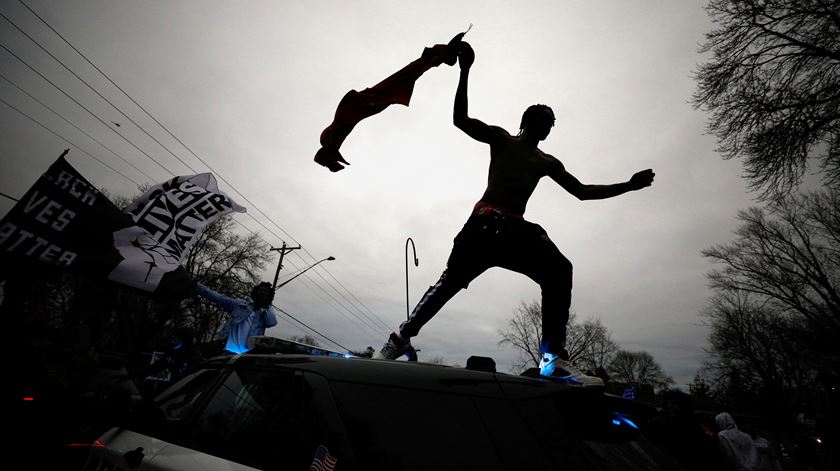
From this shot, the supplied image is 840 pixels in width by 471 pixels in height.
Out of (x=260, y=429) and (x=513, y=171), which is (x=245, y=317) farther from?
(x=513, y=171)

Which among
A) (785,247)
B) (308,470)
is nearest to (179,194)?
(308,470)

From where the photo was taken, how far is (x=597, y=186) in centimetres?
281

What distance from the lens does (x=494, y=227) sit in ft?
7.58

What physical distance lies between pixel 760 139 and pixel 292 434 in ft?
37.3

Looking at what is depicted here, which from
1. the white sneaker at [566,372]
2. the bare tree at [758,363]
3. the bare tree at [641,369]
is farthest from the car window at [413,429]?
the bare tree at [641,369]

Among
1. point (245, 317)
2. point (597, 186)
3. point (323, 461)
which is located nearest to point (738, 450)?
point (597, 186)

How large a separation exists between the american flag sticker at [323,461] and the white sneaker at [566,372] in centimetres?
128

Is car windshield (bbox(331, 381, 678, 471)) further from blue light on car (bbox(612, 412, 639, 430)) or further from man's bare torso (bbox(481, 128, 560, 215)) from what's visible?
man's bare torso (bbox(481, 128, 560, 215))

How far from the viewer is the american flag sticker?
1021 mm

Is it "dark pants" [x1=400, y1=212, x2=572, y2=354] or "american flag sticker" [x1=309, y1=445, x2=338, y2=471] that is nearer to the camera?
"american flag sticker" [x1=309, y1=445, x2=338, y2=471]

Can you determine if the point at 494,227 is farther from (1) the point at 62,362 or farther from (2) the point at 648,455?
(1) the point at 62,362

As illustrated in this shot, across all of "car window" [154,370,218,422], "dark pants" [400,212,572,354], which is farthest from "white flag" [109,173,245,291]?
"dark pants" [400,212,572,354]

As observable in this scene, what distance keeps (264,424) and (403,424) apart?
709 millimetres

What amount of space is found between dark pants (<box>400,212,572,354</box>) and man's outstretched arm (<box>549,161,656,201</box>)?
0.64m
